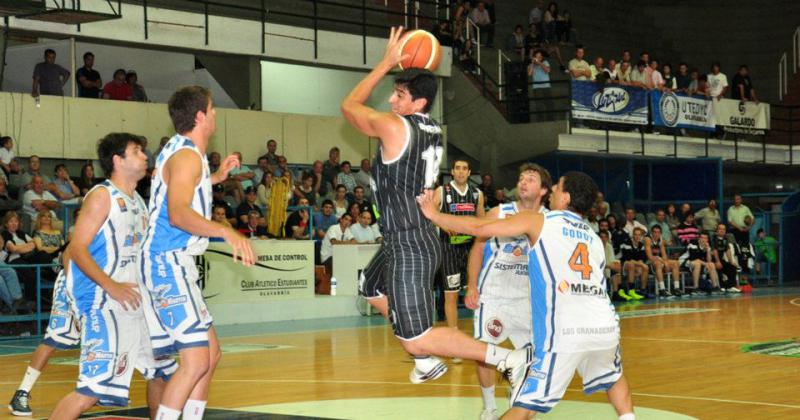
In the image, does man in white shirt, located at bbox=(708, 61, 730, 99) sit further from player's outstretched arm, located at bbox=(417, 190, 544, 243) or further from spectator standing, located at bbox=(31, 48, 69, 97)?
player's outstretched arm, located at bbox=(417, 190, 544, 243)

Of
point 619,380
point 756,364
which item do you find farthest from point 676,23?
point 619,380

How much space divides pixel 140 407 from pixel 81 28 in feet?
39.3

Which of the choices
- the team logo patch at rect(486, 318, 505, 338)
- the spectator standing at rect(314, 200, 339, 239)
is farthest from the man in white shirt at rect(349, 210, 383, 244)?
the team logo patch at rect(486, 318, 505, 338)

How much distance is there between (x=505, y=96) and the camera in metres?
26.4

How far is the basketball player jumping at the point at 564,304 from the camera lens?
5.83m

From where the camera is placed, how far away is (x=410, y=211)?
6680 mm

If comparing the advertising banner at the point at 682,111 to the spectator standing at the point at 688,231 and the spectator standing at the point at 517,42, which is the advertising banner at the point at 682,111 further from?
the spectator standing at the point at 517,42

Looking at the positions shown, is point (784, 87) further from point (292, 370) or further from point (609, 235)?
point (292, 370)

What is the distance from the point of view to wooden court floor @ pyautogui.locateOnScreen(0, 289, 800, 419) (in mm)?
8695

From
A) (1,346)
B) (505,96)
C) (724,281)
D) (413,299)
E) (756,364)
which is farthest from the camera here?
(505,96)

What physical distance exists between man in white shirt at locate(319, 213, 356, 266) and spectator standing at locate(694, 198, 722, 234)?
10211 mm

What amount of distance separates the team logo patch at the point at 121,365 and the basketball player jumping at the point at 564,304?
73.7 inches

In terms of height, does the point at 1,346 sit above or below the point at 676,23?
below

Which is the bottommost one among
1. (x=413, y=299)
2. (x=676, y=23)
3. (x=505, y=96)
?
(x=413, y=299)
